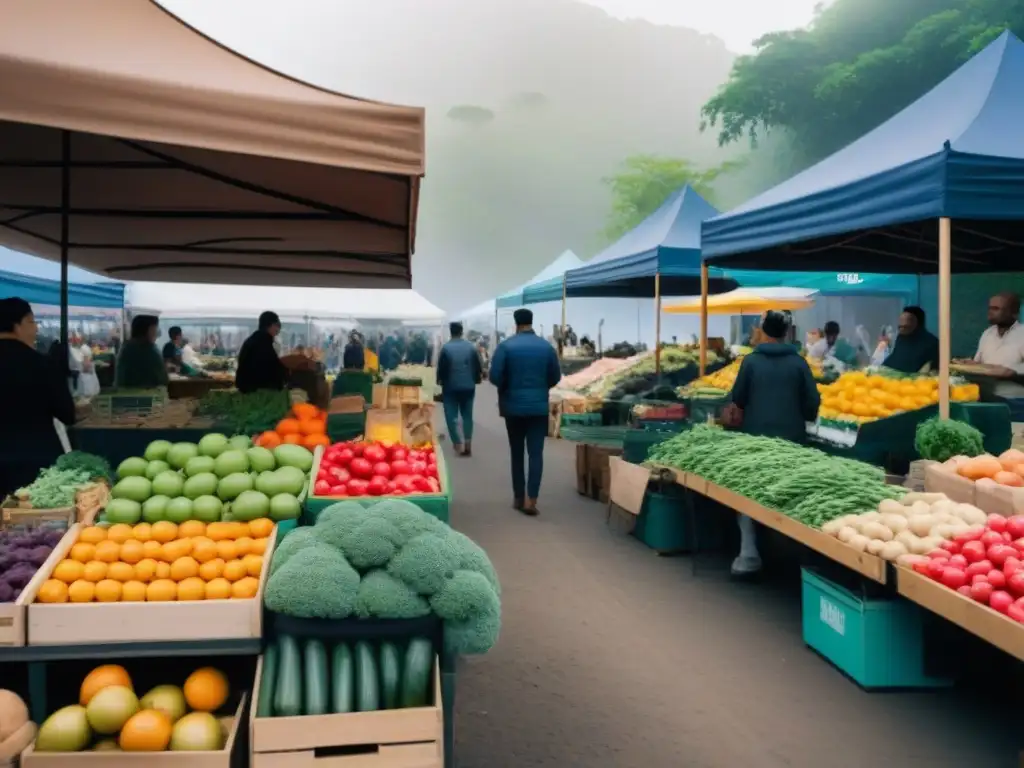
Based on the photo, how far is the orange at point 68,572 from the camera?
3.21 m

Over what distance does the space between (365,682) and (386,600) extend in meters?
0.28

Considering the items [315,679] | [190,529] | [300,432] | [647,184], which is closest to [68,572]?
[190,529]

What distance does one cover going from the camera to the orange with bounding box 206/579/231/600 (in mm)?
3174

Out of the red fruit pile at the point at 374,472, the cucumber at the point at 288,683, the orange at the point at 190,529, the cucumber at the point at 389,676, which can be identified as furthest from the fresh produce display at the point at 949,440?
the orange at the point at 190,529

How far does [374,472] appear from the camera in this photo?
451 cm

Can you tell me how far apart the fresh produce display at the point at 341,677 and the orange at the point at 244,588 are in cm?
22

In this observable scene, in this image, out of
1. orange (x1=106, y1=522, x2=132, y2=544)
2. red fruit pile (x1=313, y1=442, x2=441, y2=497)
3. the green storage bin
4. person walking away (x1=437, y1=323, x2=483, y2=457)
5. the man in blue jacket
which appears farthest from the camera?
person walking away (x1=437, y1=323, x2=483, y2=457)

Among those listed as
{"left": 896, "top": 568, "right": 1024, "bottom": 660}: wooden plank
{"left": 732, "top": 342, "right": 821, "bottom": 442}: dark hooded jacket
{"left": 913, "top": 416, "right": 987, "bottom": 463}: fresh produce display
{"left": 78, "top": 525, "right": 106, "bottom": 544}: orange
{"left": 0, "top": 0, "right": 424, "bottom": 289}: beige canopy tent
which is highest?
{"left": 0, "top": 0, "right": 424, "bottom": 289}: beige canopy tent

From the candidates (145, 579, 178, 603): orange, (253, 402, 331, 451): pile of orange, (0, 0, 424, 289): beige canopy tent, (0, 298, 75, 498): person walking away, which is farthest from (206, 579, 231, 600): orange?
(0, 298, 75, 498): person walking away

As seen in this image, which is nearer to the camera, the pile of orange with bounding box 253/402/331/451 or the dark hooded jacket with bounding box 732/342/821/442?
the pile of orange with bounding box 253/402/331/451

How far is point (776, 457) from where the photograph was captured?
5906 millimetres

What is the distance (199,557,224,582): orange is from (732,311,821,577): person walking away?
412 cm

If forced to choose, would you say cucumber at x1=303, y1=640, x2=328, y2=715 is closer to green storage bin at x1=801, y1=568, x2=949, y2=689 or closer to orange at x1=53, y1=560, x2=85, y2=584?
orange at x1=53, y1=560, x2=85, y2=584

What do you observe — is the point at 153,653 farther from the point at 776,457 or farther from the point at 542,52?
the point at 542,52
